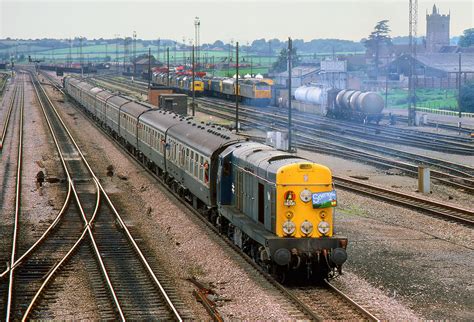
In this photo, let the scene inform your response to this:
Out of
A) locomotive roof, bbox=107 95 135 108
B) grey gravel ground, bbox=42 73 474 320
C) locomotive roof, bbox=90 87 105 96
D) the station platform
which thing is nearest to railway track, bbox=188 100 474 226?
grey gravel ground, bbox=42 73 474 320

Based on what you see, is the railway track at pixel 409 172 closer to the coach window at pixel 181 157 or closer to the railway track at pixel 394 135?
the railway track at pixel 394 135

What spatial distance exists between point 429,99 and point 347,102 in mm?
35941

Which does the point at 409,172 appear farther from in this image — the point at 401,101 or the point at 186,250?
the point at 401,101

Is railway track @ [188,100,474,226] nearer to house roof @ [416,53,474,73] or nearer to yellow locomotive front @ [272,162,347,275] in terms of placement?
yellow locomotive front @ [272,162,347,275]

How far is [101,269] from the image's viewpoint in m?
21.1

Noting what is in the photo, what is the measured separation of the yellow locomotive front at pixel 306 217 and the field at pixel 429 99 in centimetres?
7506

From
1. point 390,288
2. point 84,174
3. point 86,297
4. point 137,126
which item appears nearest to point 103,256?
point 86,297

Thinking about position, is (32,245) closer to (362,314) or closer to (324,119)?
(362,314)

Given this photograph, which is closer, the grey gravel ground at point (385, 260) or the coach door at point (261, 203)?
the grey gravel ground at point (385, 260)

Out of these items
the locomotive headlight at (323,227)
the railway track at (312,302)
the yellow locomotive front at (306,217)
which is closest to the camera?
Answer: the railway track at (312,302)

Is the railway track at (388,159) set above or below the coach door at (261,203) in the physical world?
below

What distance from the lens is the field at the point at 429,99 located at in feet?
319

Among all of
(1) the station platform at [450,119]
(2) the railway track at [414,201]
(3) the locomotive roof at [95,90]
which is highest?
(3) the locomotive roof at [95,90]

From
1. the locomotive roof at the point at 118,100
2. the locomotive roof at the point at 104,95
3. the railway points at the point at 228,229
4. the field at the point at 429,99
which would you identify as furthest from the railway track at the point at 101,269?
the field at the point at 429,99
